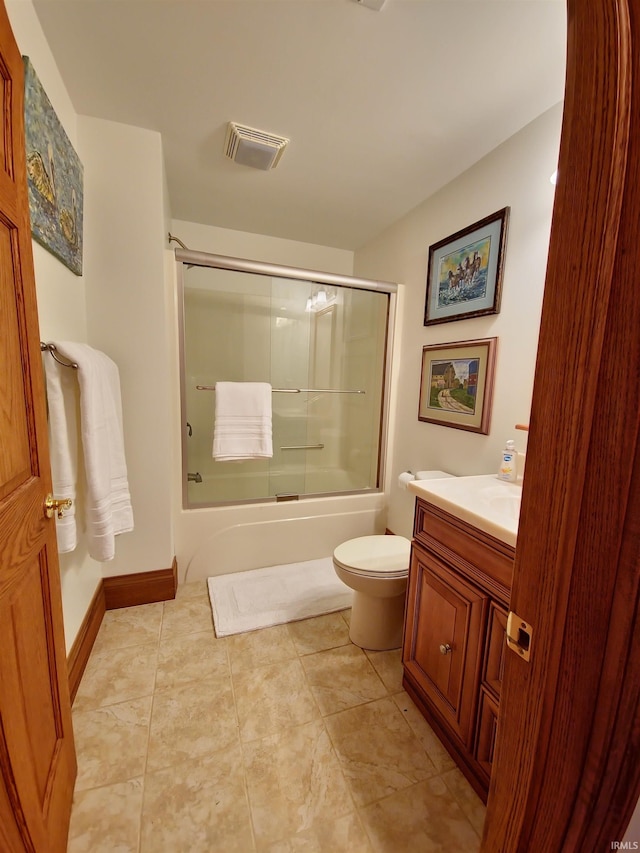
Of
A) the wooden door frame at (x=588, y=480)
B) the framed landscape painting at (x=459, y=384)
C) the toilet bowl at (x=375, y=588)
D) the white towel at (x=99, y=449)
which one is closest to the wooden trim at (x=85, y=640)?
the white towel at (x=99, y=449)

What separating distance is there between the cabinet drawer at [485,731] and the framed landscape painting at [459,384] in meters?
1.05

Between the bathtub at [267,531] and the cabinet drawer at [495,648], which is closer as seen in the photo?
the cabinet drawer at [495,648]

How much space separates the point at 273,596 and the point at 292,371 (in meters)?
1.59

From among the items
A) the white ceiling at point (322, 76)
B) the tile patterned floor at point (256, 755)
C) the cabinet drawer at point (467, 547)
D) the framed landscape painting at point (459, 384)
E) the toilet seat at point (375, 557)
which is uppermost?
the white ceiling at point (322, 76)

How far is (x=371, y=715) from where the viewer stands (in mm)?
1255

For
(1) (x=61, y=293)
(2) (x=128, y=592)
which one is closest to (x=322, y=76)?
(1) (x=61, y=293)

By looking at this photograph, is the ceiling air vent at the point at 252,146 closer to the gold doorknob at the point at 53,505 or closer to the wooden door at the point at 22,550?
the wooden door at the point at 22,550

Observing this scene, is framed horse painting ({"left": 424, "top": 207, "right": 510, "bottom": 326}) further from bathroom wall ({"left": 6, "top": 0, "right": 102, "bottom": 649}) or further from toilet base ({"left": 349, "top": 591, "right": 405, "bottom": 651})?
bathroom wall ({"left": 6, "top": 0, "right": 102, "bottom": 649})

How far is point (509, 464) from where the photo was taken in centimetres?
141

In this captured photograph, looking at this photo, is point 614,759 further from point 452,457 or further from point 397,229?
point 397,229

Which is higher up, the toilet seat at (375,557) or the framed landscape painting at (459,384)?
the framed landscape painting at (459,384)

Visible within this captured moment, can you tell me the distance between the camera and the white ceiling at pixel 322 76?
105cm

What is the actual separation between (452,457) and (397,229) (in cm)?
156

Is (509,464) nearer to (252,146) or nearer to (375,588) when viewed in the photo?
(375,588)
